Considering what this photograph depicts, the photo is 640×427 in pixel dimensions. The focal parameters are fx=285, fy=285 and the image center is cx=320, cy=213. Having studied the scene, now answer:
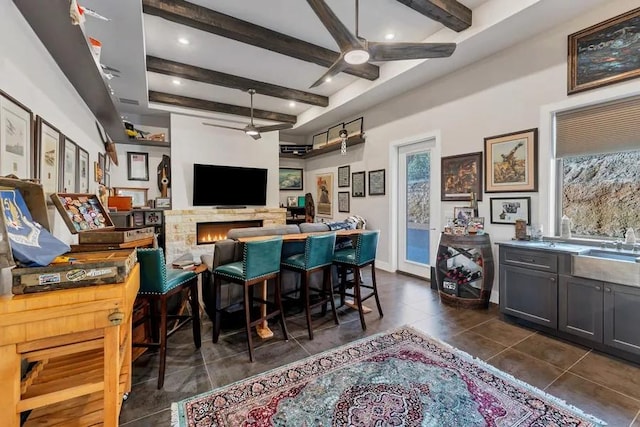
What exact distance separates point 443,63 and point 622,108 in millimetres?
1991

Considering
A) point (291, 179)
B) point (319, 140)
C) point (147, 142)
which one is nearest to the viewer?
point (147, 142)

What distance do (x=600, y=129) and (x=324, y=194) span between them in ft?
17.3

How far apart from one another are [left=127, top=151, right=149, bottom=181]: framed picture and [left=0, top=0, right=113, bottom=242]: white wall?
3382 millimetres

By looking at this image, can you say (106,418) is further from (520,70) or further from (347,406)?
(520,70)

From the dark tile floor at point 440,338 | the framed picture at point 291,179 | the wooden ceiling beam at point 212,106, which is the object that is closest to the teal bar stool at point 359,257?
the dark tile floor at point 440,338

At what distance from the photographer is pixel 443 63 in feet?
12.8

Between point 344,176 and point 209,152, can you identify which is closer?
point 209,152

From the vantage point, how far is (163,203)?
5.92 m

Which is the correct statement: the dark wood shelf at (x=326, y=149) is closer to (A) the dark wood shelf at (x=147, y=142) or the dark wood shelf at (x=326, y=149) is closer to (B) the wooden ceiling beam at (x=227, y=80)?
(B) the wooden ceiling beam at (x=227, y=80)

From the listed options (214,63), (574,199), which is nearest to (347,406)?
(574,199)

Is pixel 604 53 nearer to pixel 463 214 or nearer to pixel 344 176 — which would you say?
pixel 463 214

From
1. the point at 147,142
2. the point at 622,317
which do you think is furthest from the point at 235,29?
the point at 622,317

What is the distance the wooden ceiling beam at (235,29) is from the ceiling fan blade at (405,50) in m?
1.10

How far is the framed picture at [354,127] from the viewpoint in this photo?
6.02m
